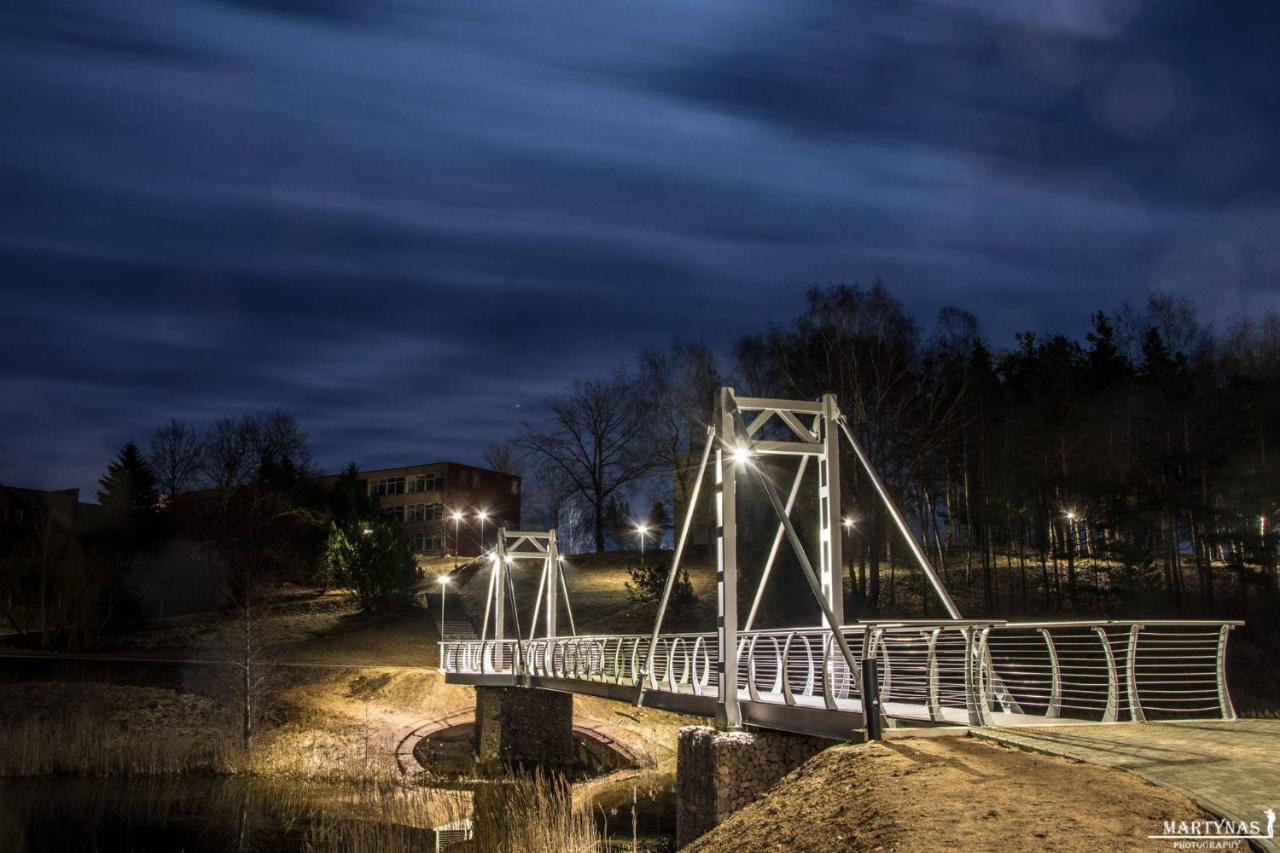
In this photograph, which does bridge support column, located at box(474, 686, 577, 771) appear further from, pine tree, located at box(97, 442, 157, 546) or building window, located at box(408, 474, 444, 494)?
building window, located at box(408, 474, 444, 494)

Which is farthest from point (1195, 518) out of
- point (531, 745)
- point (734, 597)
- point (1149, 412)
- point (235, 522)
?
point (235, 522)

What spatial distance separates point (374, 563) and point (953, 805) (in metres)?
43.8

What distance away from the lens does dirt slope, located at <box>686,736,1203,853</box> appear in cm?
790

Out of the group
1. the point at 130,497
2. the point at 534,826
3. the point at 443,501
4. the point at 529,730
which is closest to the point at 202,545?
the point at 130,497

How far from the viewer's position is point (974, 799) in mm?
8812

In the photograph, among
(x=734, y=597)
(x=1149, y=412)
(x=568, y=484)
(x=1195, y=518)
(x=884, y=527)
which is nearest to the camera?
(x=734, y=597)

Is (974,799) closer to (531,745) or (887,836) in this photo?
(887,836)

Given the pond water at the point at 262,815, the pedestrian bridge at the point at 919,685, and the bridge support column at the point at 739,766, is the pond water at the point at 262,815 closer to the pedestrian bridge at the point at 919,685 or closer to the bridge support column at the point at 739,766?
the bridge support column at the point at 739,766

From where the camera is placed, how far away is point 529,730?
3095 centimetres

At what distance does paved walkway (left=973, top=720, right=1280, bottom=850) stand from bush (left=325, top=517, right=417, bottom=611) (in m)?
41.4

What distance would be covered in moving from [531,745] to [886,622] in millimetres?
21038

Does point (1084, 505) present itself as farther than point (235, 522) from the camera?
No

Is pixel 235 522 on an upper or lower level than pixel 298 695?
upper

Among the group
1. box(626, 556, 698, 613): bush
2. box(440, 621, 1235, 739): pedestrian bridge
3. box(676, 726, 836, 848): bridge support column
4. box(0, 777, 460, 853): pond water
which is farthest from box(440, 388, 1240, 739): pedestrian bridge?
box(626, 556, 698, 613): bush
